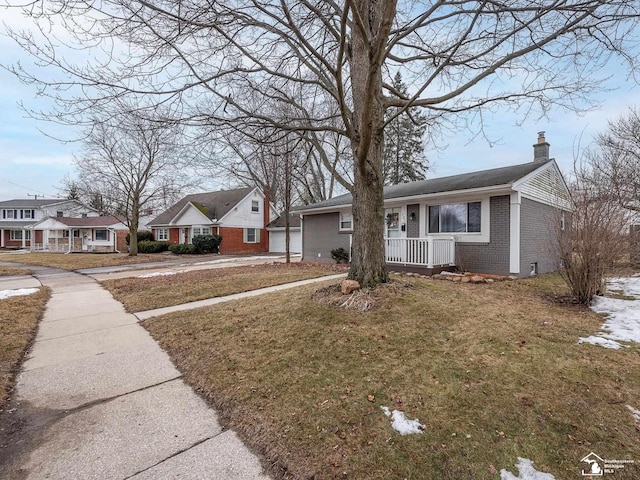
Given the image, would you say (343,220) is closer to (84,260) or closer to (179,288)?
(179,288)

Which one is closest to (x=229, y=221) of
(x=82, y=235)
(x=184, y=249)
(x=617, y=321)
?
(x=184, y=249)

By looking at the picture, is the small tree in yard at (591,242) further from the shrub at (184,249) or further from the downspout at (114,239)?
the downspout at (114,239)

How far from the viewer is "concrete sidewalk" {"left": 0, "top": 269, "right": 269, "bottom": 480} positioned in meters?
2.18

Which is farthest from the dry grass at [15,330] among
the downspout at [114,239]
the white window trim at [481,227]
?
the downspout at [114,239]

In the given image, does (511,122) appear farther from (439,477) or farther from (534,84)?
(439,477)

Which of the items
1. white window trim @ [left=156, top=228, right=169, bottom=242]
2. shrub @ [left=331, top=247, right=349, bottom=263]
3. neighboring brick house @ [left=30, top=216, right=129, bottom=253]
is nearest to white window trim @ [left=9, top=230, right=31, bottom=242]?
neighboring brick house @ [left=30, top=216, right=129, bottom=253]

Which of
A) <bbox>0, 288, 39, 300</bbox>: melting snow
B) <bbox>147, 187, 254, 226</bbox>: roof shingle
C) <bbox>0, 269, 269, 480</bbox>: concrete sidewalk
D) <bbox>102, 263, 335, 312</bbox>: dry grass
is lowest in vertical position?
<bbox>0, 269, 269, 480</bbox>: concrete sidewalk

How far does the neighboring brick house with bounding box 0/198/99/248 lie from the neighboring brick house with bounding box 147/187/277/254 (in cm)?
1722

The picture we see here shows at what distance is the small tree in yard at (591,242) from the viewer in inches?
232

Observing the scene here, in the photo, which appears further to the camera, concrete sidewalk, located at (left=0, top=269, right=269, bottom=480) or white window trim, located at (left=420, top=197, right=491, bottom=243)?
white window trim, located at (left=420, top=197, right=491, bottom=243)

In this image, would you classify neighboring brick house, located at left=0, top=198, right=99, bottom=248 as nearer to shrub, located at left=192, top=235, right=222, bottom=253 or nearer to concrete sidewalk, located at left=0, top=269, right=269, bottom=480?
shrub, located at left=192, top=235, right=222, bottom=253

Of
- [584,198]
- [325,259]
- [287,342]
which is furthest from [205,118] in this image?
[325,259]

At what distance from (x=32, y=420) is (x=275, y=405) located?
2190 mm

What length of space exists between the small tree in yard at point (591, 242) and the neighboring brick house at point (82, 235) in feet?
116
